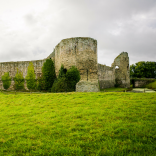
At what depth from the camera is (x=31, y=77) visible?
81.5 feet

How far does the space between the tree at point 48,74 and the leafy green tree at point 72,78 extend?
5.40 metres

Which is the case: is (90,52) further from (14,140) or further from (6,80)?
(6,80)

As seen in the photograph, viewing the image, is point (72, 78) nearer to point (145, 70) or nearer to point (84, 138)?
point (84, 138)

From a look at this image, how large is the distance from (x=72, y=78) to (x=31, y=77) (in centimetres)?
1140

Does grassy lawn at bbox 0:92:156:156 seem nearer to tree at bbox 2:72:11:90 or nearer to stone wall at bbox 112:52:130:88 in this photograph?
tree at bbox 2:72:11:90

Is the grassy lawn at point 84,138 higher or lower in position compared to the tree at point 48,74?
lower

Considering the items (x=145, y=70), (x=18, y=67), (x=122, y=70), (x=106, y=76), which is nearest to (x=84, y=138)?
(x=18, y=67)

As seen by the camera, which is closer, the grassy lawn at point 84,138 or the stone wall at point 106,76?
the grassy lawn at point 84,138

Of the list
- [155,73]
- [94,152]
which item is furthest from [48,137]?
[155,73]

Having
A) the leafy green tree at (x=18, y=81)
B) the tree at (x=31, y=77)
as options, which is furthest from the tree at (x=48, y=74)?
the leafy green tree at (x=18, y=81)

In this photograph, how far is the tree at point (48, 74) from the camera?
2138cm

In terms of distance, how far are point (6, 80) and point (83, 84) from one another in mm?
18474

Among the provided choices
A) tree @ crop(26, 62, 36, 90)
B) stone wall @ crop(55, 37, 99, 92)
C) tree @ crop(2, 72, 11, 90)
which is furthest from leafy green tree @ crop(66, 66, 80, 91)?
tree @ crop(2, 72, 11, 90)

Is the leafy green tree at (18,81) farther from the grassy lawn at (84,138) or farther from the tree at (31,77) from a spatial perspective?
the grassy lawn at (84,138)
